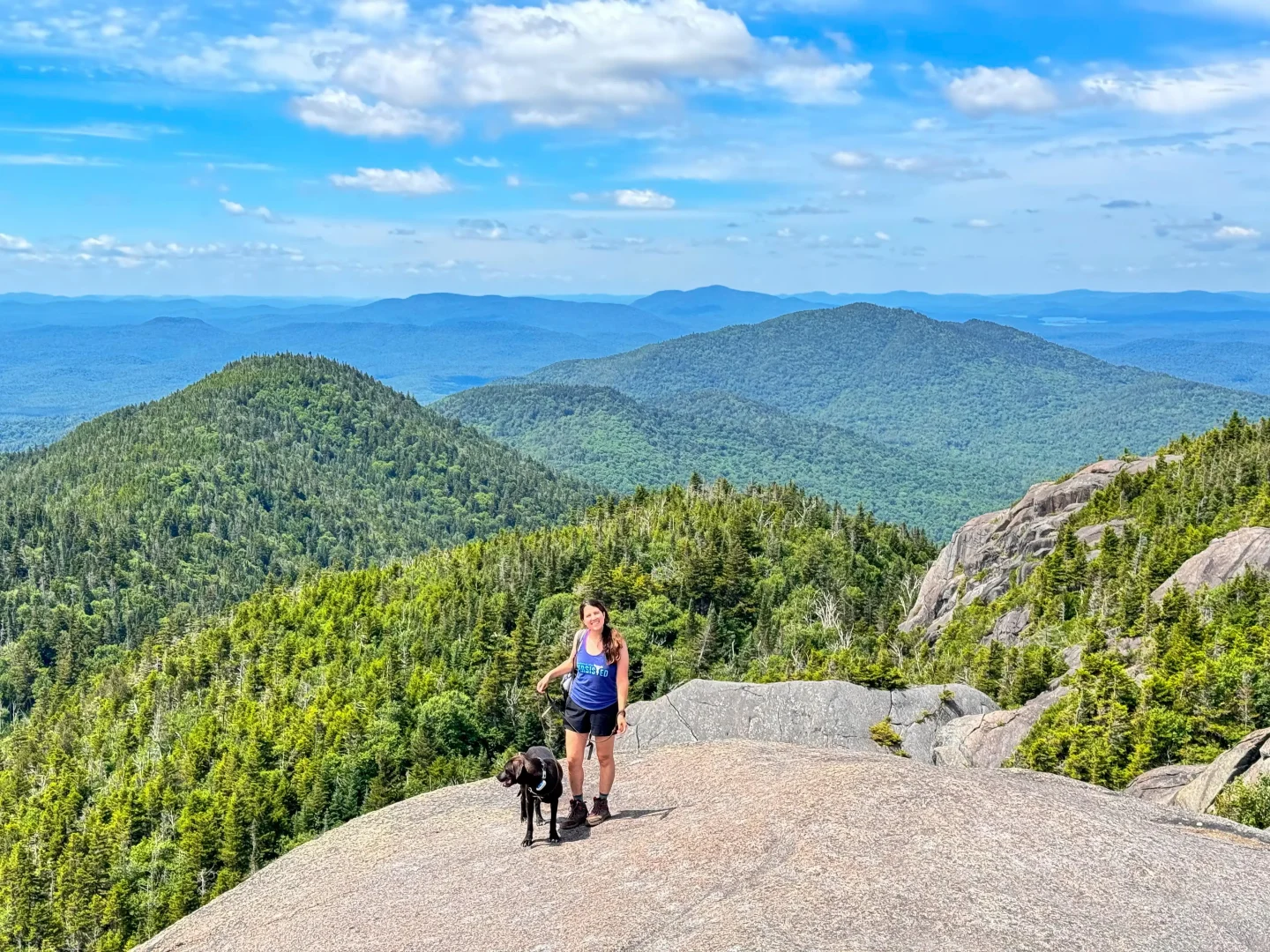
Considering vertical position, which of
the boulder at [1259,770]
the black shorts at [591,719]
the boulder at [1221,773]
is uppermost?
the black shorts at [591,719]

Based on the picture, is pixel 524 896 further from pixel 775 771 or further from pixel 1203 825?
pixel 1203 825

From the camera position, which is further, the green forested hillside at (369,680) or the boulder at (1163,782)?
the green forested hillside at (369,680)

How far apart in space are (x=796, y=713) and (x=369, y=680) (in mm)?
82840

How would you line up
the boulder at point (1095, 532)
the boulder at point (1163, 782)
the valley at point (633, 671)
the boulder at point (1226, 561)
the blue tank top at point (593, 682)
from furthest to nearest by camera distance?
the boulder at point (1095, 532), the boulder at point (1226, 561), the valley at point (633, 671), the boulder at point (1163, 782), the blue tank top at point (593, 682)

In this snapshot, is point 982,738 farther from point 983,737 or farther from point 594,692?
point 594,692

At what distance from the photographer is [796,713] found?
1954 inches

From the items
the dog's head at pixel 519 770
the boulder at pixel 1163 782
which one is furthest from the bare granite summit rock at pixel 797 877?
the boulder at pixel 1163 782

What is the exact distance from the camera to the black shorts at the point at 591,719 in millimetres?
19250

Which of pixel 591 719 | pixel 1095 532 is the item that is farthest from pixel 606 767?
pixel 1095 532

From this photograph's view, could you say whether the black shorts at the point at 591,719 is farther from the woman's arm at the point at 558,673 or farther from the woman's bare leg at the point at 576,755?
the woman's arm at the point at 558,673

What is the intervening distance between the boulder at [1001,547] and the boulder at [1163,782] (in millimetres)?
68340

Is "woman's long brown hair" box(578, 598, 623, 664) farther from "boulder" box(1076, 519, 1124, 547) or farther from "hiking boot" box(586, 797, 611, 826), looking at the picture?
"boulder" box(1076, 519, 1124, 547)

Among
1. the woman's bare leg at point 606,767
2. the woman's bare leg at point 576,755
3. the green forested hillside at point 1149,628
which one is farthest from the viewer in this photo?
the green forested hillside at point 1149,628

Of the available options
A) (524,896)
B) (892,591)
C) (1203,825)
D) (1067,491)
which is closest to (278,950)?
(524,896)
